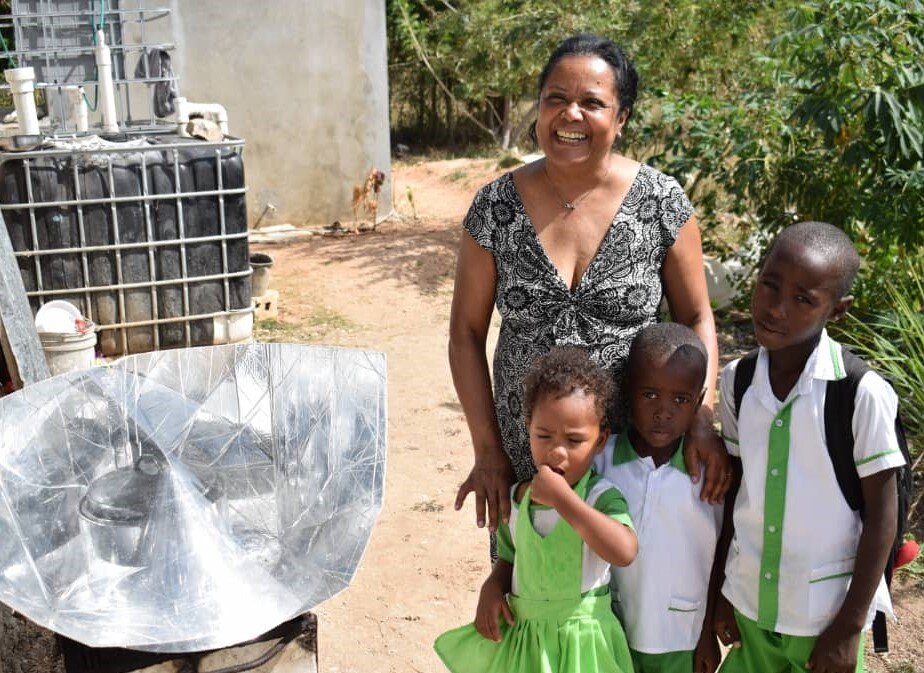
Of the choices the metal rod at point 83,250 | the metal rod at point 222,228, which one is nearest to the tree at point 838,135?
the metal rod at point 222,228

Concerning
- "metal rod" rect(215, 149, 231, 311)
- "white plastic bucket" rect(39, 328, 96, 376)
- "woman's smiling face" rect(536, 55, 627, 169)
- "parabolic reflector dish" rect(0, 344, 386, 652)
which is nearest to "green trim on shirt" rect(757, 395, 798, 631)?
"woman's smiling face" rect(536, 55, 627, 169)

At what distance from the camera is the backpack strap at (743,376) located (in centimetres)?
180

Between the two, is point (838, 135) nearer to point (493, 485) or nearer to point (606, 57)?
point (606, 57)

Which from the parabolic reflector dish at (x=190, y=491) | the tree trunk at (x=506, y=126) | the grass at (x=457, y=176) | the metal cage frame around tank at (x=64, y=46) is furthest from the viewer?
the tree trunk at (x=506, y=126)

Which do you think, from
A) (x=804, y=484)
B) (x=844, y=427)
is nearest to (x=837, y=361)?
(x=844, y=427)

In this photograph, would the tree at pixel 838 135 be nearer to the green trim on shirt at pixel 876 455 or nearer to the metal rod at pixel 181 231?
the metal rod at pixel 181 231

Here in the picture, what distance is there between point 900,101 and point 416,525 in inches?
106

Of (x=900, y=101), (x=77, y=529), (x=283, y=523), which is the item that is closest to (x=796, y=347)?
(x=283, y=523)

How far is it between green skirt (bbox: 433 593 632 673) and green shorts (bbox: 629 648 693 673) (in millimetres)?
69

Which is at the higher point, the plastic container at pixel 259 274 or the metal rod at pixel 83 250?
the metal rod at pixel 83 250

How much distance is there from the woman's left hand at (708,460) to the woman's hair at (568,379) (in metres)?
0.16

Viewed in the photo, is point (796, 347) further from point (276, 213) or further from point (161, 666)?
point (276, 213)

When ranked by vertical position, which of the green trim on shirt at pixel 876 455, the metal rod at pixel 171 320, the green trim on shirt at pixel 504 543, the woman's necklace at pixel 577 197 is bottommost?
the metal rod at pixel 171 320

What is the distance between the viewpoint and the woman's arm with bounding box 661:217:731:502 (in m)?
1.78
